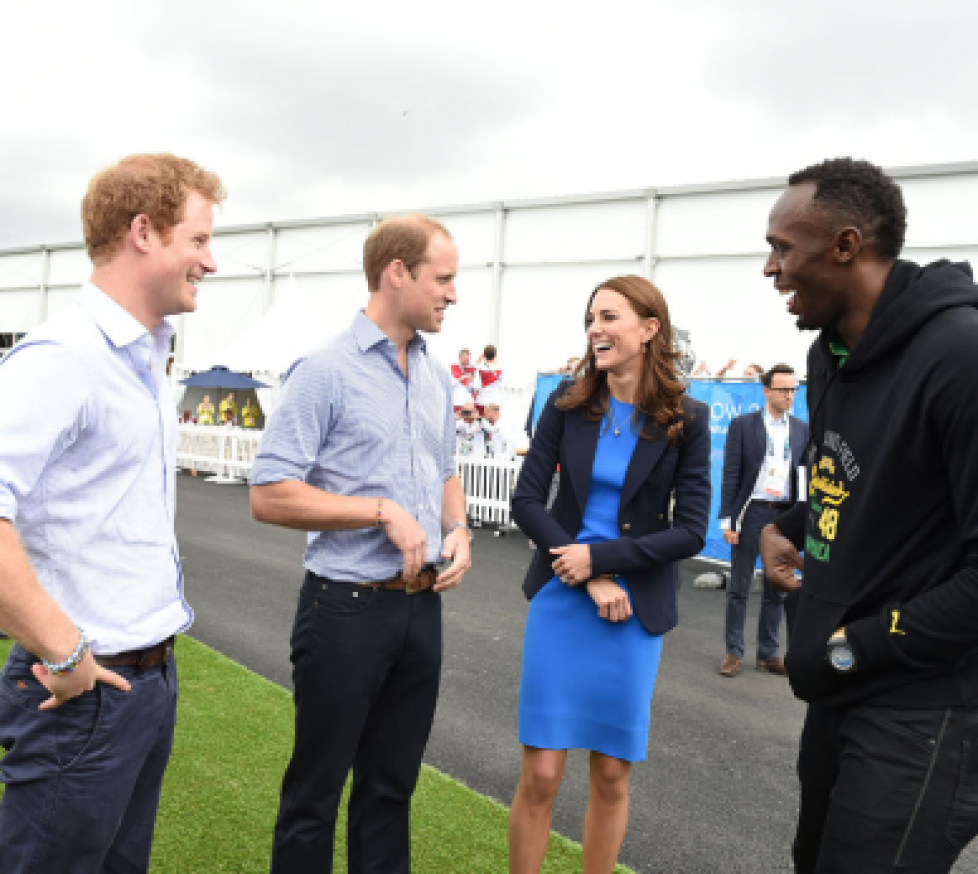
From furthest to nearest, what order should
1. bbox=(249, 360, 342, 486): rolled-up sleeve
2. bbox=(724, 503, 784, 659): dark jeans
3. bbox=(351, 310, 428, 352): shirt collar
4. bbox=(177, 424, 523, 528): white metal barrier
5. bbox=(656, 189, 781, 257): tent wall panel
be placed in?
bbox=(656, 189, 781, 257): tent wall panel, bbox=(177, 424, 523, 528): white metal barrier, bbox=(724, 503, 784, 659): dark jeans, bbox=(351, 310, 428, 352): shirt collar, bbox=(249, 360, 342, 486): rolled-up sleeve

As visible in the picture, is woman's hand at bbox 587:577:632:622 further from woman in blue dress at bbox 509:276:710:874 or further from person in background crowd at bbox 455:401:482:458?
person in background crowd at bbox 455:401:482:458

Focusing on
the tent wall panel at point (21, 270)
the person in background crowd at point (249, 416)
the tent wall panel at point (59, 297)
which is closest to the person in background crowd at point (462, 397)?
the person in background crowd at point (249, 416)

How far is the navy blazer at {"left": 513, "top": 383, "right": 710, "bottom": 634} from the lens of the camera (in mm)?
2934

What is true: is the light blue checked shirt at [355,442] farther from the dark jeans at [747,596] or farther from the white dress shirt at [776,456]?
the white dress shirt at [776,456]

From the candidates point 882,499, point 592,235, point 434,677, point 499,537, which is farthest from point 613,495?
point 592,235

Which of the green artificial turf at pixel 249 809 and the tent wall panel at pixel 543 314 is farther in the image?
the tent wall panel at pixel 543 314

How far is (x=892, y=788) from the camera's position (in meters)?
1.77

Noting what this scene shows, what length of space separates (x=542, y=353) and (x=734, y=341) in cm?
525

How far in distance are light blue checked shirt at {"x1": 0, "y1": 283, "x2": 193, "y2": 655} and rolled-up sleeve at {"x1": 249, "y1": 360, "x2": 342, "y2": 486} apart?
1.65ft

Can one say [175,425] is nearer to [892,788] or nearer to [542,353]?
[892,788]

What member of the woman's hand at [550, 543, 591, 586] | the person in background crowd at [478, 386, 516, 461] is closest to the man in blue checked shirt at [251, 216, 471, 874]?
the woman's hand at [550, 543, 591, 586]

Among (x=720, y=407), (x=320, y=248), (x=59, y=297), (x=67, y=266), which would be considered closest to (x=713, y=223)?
(x=720, y=407)

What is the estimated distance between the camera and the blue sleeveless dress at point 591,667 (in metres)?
2.94

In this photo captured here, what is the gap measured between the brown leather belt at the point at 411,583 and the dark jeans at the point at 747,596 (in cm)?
454
